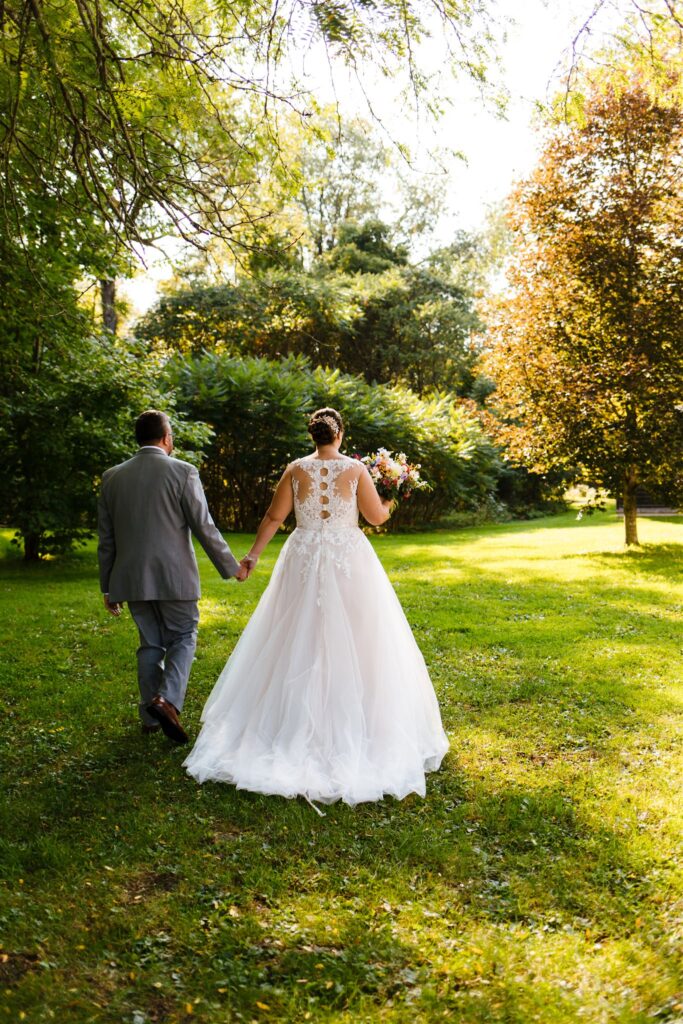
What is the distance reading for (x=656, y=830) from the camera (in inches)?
162

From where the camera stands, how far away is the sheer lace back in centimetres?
533

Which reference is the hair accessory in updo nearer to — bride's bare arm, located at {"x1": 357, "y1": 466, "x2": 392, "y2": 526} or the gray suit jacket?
bride's bare arm, located at {"x1": 357, "y1": 466, "x2": 392, "y2": 526}

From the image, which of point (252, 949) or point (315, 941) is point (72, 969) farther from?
point (315, 941)

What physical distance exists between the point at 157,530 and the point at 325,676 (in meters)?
1.53

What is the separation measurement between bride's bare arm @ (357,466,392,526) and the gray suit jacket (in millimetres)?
968

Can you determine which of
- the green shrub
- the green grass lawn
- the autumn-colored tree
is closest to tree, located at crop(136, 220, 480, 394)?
the green shrub

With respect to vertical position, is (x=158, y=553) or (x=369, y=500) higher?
(x=369, y=500)

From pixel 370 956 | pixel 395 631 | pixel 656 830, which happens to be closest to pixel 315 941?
pixel 370 956

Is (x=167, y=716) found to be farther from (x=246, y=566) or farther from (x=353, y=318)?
(x=353, y=318)

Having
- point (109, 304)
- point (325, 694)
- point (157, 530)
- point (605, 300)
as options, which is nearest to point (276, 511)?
point (157, 530)

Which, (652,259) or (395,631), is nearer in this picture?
(395,631)

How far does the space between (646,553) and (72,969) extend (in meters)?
12.6

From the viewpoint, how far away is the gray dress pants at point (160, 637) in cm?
540

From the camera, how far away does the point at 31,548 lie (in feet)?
42.0
